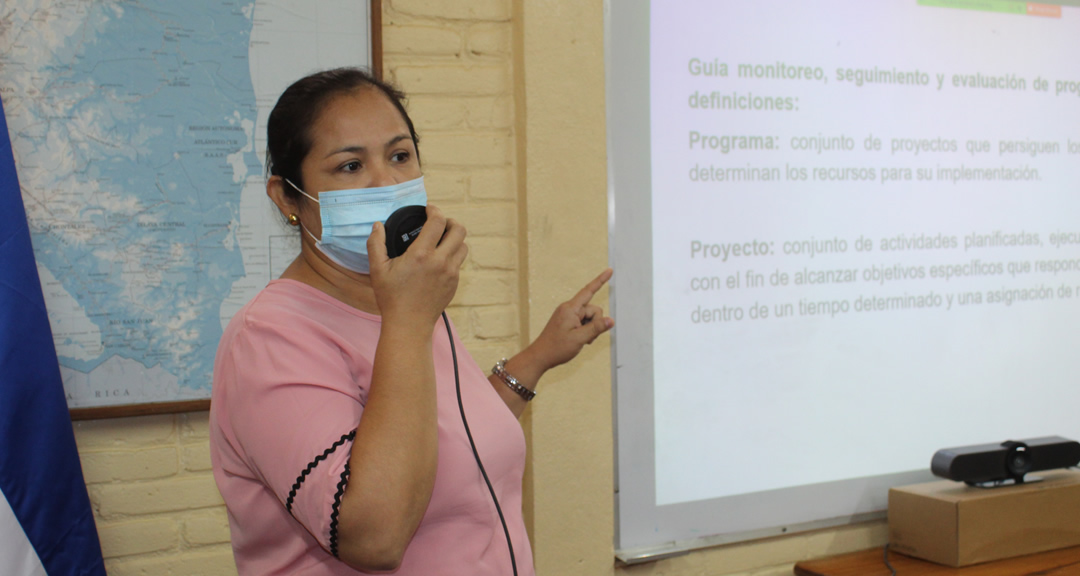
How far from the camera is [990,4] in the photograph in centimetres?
231

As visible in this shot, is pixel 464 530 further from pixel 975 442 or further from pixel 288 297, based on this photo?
pixel 975 442

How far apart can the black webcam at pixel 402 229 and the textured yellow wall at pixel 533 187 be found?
2.77 ft

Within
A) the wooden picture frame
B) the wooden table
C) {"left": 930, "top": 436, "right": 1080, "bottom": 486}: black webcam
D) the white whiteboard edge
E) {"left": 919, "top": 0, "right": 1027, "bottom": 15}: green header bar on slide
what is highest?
{"left": 919, "top": 0, "right": 1027, "bottom": 15}: green header bar on slide

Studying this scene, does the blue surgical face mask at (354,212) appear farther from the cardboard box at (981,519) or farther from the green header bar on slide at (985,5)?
the green header bar on slide at (985,5)

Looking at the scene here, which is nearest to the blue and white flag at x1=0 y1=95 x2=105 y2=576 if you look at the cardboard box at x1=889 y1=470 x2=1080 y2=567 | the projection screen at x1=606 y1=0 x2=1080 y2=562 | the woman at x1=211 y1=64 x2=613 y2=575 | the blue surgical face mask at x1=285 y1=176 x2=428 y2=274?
the woman at x1=211 y1=64 x2=613 y2=575

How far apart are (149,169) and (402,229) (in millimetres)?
872

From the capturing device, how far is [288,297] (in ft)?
3.42

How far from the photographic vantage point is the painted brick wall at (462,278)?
163 cm

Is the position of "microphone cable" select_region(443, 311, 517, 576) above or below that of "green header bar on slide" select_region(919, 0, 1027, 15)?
below

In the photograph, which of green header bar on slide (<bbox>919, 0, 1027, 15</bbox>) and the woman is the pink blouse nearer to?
the woman

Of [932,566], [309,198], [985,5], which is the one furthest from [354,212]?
[985,5]

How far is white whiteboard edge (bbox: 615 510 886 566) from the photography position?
1.96 meters

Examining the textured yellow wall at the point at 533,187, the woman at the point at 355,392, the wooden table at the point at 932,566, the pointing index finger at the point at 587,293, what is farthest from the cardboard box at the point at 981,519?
the woman at the point at 355,392

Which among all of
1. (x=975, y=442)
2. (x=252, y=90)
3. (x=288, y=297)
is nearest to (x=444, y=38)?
(x=252, y=90)
